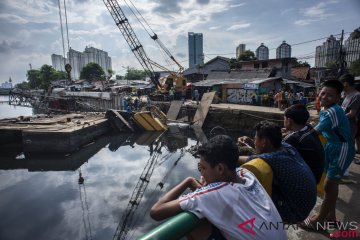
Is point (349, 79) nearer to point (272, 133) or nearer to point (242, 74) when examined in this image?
point (272, 133)

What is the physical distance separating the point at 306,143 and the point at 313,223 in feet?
4.75

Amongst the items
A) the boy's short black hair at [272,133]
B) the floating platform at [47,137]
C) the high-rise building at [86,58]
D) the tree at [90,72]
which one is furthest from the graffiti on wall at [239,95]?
the high-rise building at [86,58]

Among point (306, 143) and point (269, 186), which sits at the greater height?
point (306, 143)

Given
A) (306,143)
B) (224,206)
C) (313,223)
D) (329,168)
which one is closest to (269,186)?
(224,206)

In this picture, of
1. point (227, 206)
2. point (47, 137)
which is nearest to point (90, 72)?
point (47, 137)

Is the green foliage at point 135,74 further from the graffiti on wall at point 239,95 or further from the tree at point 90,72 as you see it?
the graffiti on wall at point 239,95

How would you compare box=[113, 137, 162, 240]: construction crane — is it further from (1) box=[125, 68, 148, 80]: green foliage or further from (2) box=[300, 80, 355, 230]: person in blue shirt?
(1) box=[125, 68, 148, 80]: green foliage

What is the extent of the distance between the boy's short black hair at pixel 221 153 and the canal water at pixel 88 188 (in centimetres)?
475

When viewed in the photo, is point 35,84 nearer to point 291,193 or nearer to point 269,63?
point 269,63

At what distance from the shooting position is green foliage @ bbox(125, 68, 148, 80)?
8271 cm

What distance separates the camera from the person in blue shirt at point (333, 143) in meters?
2.95

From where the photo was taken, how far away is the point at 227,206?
1.33 meters

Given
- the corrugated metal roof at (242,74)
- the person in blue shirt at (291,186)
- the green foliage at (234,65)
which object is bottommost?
the person in blue shirt at (291,186)

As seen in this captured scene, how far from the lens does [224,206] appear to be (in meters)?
1.33
